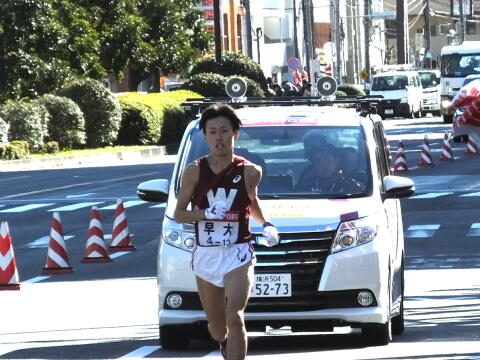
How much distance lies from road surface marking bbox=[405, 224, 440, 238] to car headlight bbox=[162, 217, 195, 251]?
35.5 feet

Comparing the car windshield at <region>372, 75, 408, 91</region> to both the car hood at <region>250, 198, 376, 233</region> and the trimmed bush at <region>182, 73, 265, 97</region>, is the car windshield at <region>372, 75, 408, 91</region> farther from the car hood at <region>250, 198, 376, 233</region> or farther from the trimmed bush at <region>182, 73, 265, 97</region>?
the car hood at <region>250, 198, 376, 233</region>

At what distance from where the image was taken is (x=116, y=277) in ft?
57.6

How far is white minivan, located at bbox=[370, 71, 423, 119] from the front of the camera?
7219 centimetres

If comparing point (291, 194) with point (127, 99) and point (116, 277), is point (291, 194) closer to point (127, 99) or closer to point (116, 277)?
point (116, 277)

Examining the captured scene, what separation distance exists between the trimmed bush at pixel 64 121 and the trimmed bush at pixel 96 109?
129 cm

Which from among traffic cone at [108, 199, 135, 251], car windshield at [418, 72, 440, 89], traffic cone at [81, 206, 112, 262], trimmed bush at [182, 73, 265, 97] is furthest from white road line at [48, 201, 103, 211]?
car windshield at [418, 72, 440, 89]

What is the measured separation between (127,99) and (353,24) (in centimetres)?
7186

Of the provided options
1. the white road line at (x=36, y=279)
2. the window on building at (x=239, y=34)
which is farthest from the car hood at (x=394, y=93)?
the white road line at (x=36, y=279)

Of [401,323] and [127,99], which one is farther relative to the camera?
[127,99]

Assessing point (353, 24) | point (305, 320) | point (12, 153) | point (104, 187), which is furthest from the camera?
point (353, 24)

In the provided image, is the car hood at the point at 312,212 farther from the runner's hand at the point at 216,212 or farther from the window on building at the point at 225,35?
the window on building at the point at 225,35

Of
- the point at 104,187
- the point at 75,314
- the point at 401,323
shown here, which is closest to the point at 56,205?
the point at 104,187

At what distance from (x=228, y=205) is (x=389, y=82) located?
64819mm

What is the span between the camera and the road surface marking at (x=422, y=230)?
21.6m
